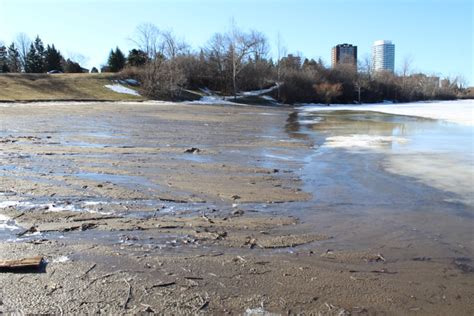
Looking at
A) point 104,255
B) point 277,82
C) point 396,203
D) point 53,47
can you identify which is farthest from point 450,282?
point 53,47

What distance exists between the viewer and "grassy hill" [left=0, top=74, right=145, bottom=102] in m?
39.5

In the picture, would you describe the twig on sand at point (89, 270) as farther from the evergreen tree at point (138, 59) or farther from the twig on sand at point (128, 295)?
the evergreen tree at point (138, 59)

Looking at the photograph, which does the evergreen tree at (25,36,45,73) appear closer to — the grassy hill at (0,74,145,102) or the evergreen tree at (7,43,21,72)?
the evergreen tree at (7,43,21,72)

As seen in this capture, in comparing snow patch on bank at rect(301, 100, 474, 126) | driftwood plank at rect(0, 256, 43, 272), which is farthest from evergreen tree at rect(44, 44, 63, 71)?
driftwood plank at rect(0, 256, 43, 272)

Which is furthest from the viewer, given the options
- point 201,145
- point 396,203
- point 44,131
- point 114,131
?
point 114,131

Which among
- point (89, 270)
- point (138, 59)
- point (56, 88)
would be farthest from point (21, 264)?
point (138, 59)

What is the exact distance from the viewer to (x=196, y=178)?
27.8 feet

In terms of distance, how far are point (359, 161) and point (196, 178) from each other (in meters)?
4.90

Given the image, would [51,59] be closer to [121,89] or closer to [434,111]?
[121,89]

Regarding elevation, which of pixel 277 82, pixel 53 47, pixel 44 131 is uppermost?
pixel 53 47

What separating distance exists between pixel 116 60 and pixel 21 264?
74.4 m

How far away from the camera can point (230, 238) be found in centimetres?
516

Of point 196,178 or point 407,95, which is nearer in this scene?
point 196,178

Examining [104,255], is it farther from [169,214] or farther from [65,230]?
[169,214]
